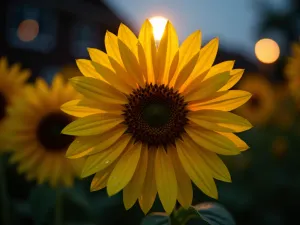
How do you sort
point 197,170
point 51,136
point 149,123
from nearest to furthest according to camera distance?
point 197,170, point 149,123, point 51,136

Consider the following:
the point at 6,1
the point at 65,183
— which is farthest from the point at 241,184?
the point at 6,1

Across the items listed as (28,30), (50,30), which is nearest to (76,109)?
(28,30)

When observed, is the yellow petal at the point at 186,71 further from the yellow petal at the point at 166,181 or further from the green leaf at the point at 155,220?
the green leaf at the point at 155,220

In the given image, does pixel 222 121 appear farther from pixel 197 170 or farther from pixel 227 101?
pixel 197 170

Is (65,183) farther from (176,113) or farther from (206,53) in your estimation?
(206,53)

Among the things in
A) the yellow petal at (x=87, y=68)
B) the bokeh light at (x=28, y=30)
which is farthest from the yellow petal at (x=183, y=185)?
the bokeh light at (x=28, y=30)

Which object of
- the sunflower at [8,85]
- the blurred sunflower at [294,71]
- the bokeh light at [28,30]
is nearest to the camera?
the sunflower at [8,85]
